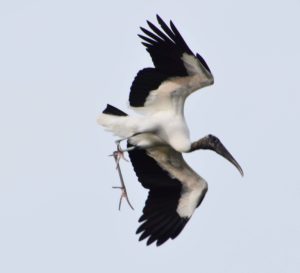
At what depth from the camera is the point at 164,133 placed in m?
27.1

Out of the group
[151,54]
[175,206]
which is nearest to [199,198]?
[175,206]

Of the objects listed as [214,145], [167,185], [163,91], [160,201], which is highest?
[163,91]

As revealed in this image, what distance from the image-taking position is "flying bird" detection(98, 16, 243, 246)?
2650cm

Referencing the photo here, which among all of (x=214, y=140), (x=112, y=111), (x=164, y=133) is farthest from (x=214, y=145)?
(x=112, y=111)

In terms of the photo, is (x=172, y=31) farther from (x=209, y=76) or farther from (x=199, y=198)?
(x=199, y=198)

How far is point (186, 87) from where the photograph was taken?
1053 inches

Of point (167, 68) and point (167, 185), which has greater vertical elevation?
point (167, 68)

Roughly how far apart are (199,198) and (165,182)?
24.9 inches

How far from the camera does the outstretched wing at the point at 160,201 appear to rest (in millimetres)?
27047

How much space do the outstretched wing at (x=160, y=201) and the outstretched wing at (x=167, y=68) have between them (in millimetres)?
1159

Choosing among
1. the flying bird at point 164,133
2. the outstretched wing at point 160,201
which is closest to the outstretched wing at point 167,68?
the flying bird at point 164,133

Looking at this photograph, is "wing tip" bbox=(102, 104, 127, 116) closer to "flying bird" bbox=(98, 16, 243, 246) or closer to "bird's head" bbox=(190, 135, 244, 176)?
"flying bird" bbox=(98, 16, 243, 246)

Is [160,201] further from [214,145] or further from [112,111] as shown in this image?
[112,111]

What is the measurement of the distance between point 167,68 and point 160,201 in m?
A: 2.00
